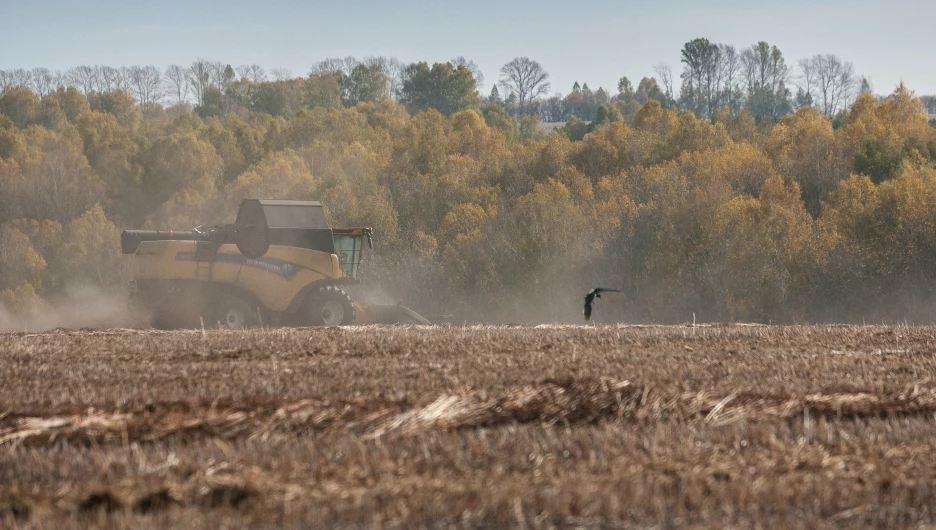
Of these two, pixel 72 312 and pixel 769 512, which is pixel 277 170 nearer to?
pixel 72 312

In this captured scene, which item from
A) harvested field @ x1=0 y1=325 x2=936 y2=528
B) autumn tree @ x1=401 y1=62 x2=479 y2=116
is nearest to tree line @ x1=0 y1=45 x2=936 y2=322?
autumn tree @ x1=401 y1=62 x2=479 y2=116

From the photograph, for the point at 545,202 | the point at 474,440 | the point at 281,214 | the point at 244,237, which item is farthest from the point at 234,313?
the point at 545,202

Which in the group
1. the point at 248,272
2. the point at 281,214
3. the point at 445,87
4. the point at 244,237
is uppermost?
the point at 445,87

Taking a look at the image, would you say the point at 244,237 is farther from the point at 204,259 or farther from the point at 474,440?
the point at 474,440

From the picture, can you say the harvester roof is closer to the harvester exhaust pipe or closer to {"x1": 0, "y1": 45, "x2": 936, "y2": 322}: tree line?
the harvester exhaust pipe

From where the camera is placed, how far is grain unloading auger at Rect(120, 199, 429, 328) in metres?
16.8

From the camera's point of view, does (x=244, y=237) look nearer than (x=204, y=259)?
No

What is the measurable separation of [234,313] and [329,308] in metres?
1.52

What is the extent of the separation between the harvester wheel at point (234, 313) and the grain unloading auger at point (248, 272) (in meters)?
0.02

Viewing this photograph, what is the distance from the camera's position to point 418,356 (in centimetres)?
970

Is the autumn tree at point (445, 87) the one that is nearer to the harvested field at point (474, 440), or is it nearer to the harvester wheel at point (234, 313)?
the harvester wheel at point (234, 313)

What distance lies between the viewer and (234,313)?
678 inches

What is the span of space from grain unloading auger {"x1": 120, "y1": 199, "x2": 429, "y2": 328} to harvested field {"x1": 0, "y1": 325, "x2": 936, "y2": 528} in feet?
23.4

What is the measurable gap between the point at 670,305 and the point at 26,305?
38.4 m
